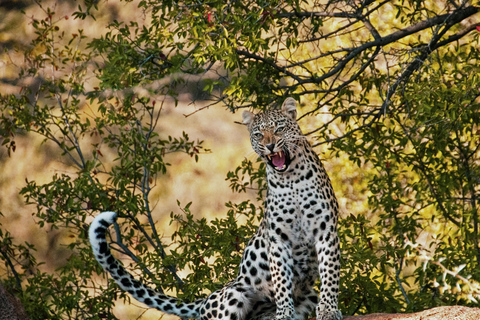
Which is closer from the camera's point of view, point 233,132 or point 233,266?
point 233,266

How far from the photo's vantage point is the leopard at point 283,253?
5.32 meters

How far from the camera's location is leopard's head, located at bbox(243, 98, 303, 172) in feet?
18.1

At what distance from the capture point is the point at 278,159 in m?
5.54

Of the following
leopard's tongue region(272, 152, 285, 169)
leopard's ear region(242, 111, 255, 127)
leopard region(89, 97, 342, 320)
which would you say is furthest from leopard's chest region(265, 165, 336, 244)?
leopard's ear region(242, 111, 255, 127)

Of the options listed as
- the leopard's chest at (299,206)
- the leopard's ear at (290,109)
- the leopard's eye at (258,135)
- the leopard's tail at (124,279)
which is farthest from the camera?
the leopard's ear at (290,109)

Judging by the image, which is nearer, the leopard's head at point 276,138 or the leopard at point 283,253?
the leopard at point 283,253

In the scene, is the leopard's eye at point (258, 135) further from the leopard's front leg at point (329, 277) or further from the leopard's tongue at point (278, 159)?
the leopard's front leg at point (329, 277)

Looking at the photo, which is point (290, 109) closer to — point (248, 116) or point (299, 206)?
point (248, 116)

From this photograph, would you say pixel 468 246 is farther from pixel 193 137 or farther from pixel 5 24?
pixel 5 24

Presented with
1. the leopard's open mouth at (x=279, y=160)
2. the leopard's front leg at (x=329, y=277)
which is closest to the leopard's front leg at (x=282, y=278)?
the leopard's front leg at (x=329, y=277)

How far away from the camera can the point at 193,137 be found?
14.9 meters

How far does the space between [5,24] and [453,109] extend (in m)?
11.3

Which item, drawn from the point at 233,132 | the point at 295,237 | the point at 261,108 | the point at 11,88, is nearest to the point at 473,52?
the point at 261,108

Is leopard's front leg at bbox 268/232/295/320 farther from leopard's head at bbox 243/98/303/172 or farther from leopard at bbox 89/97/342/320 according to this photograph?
leopard's head at bbox 243/98/303/172
